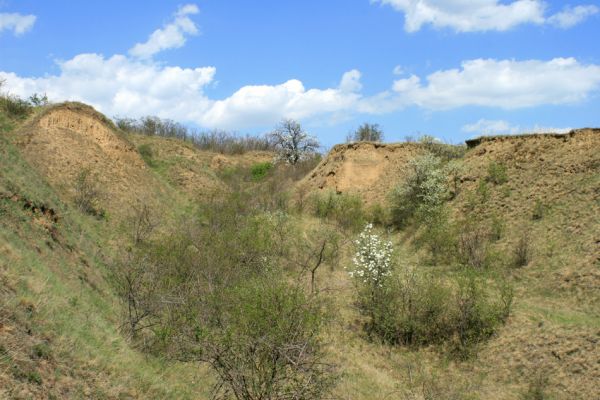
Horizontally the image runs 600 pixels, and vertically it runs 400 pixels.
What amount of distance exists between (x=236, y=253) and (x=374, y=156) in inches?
771

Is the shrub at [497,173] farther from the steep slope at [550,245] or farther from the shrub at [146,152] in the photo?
the shrub at [146,152]

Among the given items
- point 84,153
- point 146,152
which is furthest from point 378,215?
point 146,152

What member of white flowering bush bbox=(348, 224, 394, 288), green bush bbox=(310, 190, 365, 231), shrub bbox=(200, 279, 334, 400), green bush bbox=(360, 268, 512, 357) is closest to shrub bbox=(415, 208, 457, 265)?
white flowering bush bbox=(348, 224, 394, 288)

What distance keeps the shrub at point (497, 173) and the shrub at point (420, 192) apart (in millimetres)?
2718

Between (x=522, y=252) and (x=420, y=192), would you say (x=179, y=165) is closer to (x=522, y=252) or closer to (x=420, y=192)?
(x=420, y=192)

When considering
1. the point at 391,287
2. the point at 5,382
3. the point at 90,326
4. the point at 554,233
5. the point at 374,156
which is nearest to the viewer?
the point at 5,382

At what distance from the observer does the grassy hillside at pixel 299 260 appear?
389 inches

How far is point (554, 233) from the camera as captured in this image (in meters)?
21.1

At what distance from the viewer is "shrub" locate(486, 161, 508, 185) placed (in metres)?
26.4

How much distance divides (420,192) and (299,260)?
936 centimetres

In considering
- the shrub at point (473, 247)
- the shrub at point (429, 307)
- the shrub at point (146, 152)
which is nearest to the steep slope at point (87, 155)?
the shrub at point (146, 152)

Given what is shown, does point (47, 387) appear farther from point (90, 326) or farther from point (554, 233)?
point (554, 233)

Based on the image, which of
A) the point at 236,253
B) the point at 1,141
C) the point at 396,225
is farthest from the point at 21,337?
the point at 396,225

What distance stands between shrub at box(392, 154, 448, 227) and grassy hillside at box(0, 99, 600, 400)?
734mm
